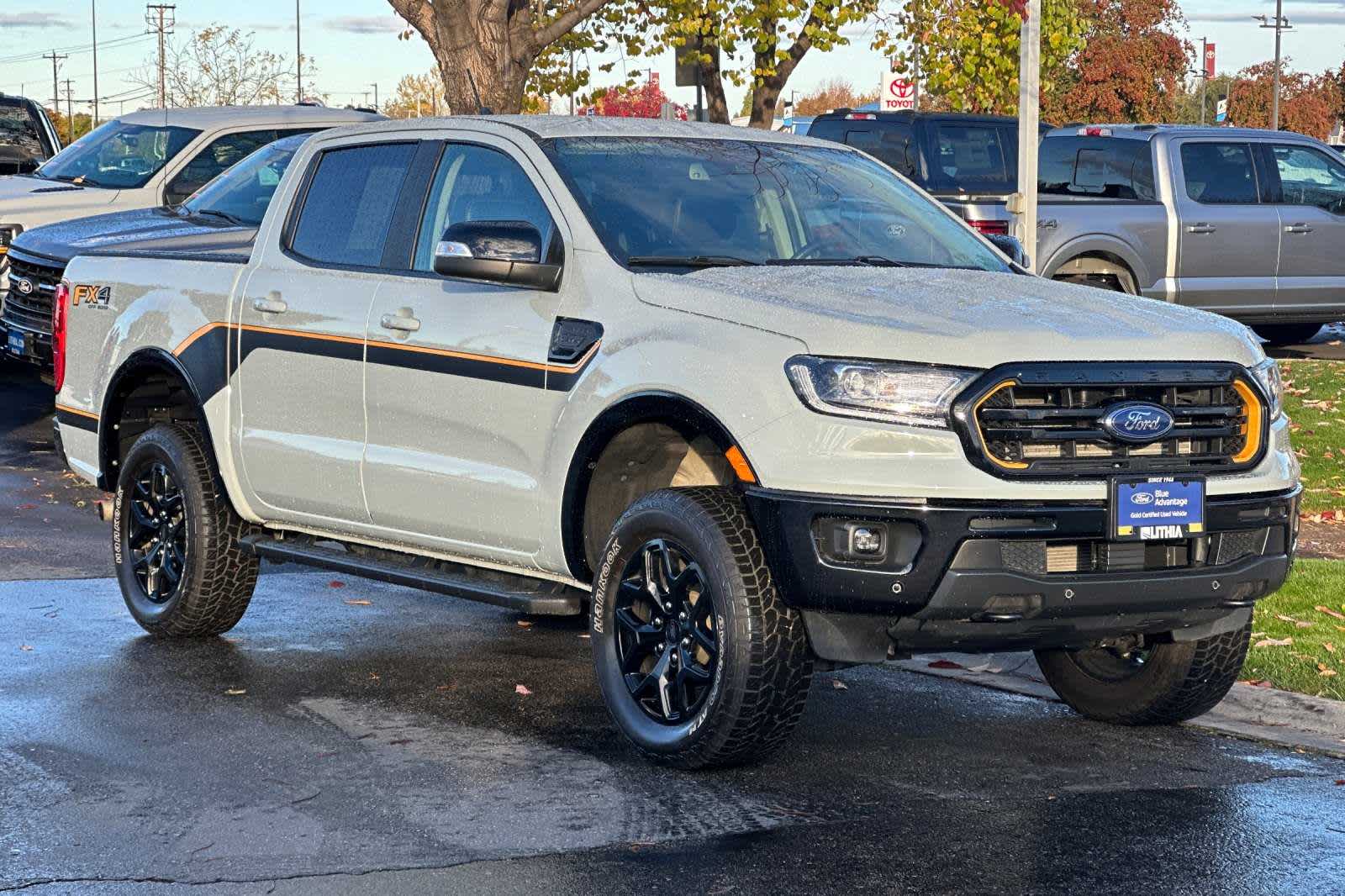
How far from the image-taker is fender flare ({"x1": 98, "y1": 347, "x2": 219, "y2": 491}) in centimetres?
792

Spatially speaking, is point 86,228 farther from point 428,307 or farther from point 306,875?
point 306,875

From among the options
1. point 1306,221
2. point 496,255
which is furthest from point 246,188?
point 1306,221

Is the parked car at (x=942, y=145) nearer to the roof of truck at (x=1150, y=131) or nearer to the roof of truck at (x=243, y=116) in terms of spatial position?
the roof of truck at (x=1150, y=131)

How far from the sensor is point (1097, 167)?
17844mm

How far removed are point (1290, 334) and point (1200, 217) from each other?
4.27m

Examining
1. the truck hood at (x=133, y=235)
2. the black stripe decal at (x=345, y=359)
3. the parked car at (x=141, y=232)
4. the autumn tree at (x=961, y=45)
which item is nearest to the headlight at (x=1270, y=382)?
the black stripe decal at (x=345, y=359)

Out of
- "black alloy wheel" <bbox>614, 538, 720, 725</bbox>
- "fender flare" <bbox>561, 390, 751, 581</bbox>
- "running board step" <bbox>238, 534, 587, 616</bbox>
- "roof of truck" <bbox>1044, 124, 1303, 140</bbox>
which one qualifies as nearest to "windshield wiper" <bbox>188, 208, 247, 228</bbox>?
"running board step" <bbox>238, 534, 587, 616</bbox>

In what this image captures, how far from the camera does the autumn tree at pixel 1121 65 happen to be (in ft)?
198

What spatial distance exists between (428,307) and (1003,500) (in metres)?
2.29

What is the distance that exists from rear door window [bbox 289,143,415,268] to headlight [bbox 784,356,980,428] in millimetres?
2268

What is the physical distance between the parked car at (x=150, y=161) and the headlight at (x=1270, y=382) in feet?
35.5

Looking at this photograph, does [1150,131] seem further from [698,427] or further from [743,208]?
[698,427]

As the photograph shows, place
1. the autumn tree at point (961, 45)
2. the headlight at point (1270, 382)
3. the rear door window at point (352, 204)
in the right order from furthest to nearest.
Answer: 1. the autumn tree at point (961, 45)
2. the rear door window at point (352, 204)
3. the headlight at point (1270, 382)

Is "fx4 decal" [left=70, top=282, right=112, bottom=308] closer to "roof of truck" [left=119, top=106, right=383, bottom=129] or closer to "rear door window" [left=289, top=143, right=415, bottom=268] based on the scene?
"rear door window" [left=289, top=143, right=415, bottom=268]
